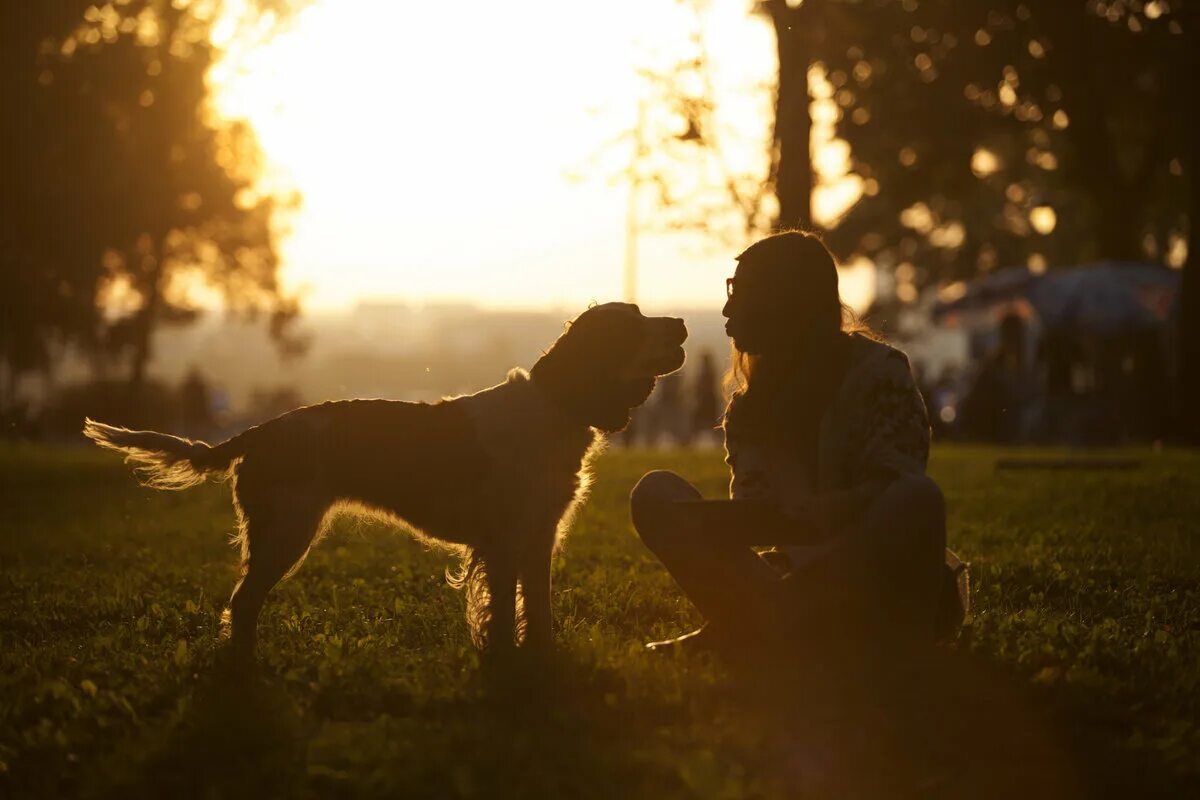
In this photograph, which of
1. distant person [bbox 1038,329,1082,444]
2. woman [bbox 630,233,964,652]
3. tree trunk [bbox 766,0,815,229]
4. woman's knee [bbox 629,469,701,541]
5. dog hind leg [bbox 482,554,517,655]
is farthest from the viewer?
distant person [bbox 1038,329,1082,444]

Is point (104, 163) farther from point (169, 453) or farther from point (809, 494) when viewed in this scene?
point (809, 494)

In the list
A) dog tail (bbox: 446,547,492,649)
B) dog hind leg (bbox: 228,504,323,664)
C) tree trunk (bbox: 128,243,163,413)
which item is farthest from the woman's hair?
tree trunk (bbox: 128,243,163,413)

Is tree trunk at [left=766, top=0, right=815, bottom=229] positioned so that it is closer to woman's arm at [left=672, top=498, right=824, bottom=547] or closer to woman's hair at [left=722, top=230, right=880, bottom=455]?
woman's hair at [left=722, top=230, right=880, bottom=455]

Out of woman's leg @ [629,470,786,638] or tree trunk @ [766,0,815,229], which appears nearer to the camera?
woman's leg @ [629,470,786,638]

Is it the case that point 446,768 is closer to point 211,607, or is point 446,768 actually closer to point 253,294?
point 211,607

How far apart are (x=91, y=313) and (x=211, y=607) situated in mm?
19244

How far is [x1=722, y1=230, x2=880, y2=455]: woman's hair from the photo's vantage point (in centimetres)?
530

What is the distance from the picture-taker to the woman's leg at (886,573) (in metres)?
4.95

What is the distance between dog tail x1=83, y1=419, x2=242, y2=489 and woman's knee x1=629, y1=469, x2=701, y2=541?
1860 millimetres

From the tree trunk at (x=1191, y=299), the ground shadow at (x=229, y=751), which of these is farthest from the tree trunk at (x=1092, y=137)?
the ground shadow at (x=229, y=751)

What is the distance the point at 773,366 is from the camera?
18.0 feet

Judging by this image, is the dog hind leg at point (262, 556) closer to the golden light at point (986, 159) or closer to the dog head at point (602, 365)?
the dog head at point (602, 365)

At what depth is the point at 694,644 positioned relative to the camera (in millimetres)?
5773

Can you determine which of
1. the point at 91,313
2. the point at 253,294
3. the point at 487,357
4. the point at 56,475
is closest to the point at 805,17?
the point at 56,475
